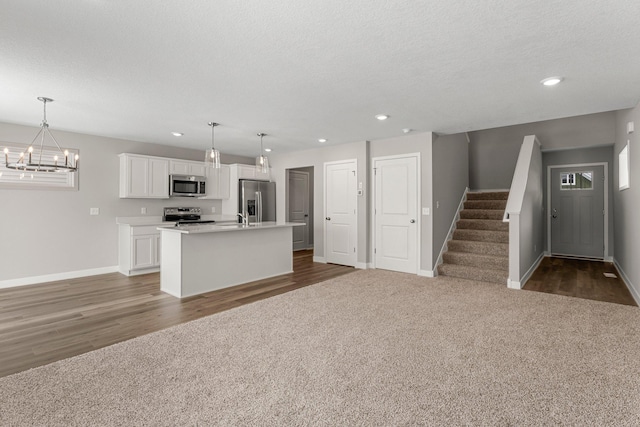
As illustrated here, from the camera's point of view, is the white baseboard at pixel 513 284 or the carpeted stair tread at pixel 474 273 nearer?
the white baseboard at pixel 513 284

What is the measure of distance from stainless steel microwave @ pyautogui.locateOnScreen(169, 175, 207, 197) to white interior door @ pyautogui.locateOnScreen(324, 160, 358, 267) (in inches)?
98.9

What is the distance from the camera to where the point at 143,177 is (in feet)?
18.9

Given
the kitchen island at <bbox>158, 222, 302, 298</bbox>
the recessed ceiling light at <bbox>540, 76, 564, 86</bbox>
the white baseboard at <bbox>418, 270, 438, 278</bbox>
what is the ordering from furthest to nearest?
the white baseboard at <bbox>418, 270, 438, 278</bbox>
the kitchen island at <bbox>158, 222, 302, 298</bbox>
the recessed ceiling light at <bbox>540, 76, 564, 86</bbox>

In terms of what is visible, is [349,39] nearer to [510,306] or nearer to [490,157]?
[510,306]

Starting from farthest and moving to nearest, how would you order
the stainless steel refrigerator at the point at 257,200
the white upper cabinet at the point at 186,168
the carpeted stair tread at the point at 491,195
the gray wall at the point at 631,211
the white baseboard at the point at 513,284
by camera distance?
1. the stainless steel refrigerator at the point at 257,200
2. the carpeted stair tread at the point at 491,195
3. the white upper cabinet at the point at 186,168
4. the white baseboard at the point at 513,284
5. the gray wall at the point at 631,211

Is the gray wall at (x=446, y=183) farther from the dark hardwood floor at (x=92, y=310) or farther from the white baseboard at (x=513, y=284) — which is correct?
the dark hardwood floor at (x=92, y=310)

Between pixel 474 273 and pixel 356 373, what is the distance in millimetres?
3580

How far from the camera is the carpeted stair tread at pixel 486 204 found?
21.4 ft

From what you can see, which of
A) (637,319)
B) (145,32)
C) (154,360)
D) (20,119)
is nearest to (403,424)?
(154,360)

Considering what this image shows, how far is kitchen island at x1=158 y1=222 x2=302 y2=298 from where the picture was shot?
13.7ft

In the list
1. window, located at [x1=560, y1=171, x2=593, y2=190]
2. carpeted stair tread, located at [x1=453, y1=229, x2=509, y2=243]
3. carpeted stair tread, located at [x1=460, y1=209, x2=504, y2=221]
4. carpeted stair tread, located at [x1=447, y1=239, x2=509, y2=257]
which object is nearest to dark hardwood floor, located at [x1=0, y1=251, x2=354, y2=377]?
carpeted stair tread, located at [x1=447, y1=239, x2=509, y2=257]

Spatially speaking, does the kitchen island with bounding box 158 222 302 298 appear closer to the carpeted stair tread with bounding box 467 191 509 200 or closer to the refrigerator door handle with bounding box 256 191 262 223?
the refrigerator door handle with bounding box 256 191 262 223

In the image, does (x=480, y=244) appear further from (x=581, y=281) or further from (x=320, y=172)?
(x=320, y=172)

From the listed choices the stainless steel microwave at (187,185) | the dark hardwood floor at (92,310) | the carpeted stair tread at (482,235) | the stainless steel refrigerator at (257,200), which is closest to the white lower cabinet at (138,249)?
the dark hardwood floor at (92,310)
